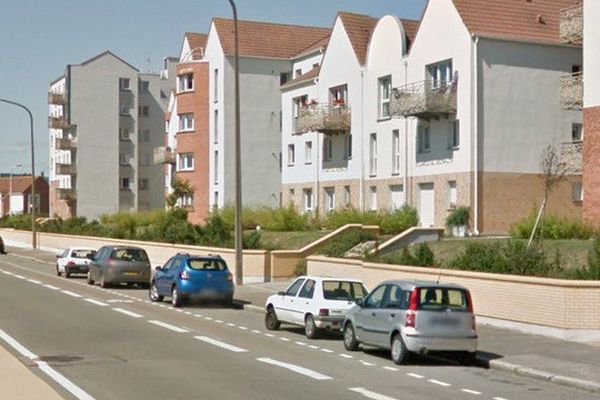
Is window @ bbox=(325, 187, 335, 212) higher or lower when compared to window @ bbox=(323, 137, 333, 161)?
lower

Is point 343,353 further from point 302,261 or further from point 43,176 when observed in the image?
point 43,176

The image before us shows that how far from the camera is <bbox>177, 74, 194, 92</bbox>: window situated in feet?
233

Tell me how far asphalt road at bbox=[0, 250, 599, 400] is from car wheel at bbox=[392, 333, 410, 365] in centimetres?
16

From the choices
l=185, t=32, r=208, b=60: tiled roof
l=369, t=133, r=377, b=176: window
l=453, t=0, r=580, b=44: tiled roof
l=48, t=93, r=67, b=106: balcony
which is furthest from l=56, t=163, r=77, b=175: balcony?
l=453, t=0, r=580, b=44: tiled roof

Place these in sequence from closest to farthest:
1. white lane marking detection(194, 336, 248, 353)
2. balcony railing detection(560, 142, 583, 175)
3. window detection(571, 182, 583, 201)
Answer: white lane marking detection(194, 336, 248, 353)
balcony railing detection(560, 142, 583, 175)
window detection(571, 182, 583, 201)

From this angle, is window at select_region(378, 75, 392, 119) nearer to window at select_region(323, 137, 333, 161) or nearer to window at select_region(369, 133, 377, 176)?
window at select_region(369, 133, 377, 176)

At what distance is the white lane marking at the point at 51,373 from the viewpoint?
537 inches

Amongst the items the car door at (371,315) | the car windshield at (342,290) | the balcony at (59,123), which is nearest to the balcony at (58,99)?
the balcony at (59,123)

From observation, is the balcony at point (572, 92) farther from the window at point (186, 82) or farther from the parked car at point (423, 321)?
the window at point (186, 82)

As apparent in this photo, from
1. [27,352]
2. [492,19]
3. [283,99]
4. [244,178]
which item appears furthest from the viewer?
[244,178]

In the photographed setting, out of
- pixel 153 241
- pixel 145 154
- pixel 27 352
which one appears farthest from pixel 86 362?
pixel 145 154

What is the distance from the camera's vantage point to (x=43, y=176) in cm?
13688

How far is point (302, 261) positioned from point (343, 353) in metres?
18.0

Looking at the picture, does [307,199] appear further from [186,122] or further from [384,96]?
[186,122]
